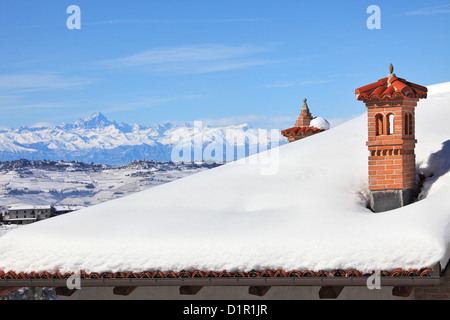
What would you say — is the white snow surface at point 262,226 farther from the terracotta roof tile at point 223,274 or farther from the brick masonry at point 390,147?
the brick masonry at point 390,147

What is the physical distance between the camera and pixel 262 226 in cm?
985

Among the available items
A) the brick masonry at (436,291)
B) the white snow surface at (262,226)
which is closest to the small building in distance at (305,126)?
the white snow surface at (262,226)

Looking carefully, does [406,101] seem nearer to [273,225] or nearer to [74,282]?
[273,225]

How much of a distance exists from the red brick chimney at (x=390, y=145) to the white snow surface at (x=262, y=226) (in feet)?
1.27

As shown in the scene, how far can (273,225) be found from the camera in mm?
9859

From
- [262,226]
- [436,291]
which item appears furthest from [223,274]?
[436,291]

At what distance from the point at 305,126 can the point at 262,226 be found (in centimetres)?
979

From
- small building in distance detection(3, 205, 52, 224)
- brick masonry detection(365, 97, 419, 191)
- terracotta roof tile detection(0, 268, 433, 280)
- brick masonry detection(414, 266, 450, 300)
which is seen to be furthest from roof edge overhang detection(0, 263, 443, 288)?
small building in distance detection(3, 205, 52, 224)

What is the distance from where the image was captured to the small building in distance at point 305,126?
1867 centimetres

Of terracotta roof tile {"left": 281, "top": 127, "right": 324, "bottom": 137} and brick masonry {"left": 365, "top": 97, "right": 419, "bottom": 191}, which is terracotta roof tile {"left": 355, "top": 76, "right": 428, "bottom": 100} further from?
terracotta roof tile {"left": 281, "top": 127, "right": 324, "bottom": 137}

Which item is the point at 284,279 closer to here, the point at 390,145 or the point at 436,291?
the point at 436,291

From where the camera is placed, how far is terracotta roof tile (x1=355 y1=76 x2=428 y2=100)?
10.7 meters
